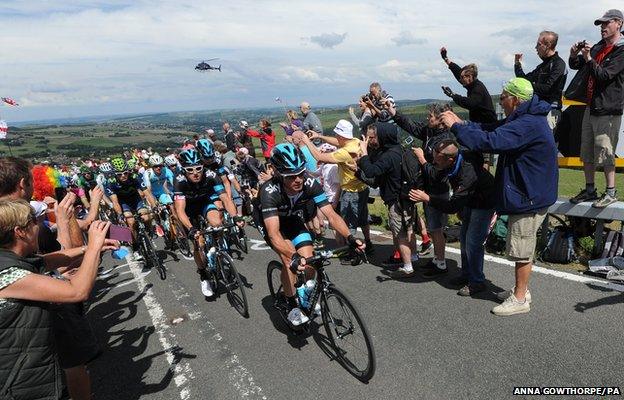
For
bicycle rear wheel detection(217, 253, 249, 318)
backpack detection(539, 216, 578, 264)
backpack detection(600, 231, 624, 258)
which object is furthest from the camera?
backpack detection(539, 216, 578, 264)

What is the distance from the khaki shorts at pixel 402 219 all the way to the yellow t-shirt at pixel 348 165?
1077 mm

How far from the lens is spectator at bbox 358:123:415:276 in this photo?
5895 millimetres

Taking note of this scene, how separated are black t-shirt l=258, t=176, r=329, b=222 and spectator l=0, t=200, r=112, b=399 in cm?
201

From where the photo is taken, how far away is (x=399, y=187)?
5902mm

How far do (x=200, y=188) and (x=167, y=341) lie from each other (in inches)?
107

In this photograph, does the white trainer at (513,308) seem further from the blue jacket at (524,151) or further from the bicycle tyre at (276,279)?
the bicycle tyre at (276,279)

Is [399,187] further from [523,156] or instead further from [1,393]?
[1,393]

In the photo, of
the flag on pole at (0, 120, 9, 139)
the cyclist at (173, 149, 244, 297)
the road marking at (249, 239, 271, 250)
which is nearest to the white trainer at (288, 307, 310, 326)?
the cyclist at (173, 149, 244, 297)

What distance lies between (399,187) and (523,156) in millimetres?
2024

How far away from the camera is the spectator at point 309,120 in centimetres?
1067

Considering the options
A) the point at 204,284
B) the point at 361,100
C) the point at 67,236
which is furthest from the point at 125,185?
the point at 361,100

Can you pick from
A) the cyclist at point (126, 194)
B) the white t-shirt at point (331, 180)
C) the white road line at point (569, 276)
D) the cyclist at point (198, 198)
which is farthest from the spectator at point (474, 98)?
the cyclist at point (126, 194)

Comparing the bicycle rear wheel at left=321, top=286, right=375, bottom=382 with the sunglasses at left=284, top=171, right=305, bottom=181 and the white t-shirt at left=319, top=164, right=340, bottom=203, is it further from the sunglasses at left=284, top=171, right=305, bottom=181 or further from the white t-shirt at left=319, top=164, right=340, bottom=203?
the white t-shirt at left=319, top=164, right=340, bottom=203

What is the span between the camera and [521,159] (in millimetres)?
4172
